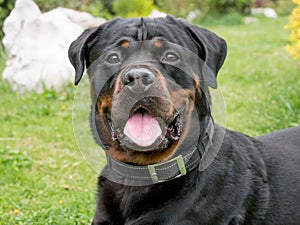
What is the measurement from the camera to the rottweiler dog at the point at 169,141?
2.84 metres

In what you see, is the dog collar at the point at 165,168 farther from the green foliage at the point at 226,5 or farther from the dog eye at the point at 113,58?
the green foliage at the point at 226,5

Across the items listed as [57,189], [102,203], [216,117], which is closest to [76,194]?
[57,189]

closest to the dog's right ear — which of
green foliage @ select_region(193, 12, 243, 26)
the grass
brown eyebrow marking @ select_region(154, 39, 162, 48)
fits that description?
brown eyebrow marking @ select_region(154, 39, 162, 48)

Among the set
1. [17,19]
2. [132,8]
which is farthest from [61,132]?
[132,8]

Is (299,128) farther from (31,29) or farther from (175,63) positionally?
(31,29)

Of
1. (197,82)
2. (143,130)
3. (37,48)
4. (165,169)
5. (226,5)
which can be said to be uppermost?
(197,82)

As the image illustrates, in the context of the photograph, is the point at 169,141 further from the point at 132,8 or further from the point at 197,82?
the point at 132,8

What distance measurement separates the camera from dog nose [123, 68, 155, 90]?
271cm

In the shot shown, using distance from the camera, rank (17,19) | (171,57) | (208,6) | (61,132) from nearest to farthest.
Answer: (171,57)
(61,132)
(17,19)
(208,6)

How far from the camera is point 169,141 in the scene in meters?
2.91

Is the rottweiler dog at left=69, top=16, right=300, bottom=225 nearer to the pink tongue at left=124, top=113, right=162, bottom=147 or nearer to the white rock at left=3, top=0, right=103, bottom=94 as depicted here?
the pink tongue at left=124, top=113, right=162, bottom=147

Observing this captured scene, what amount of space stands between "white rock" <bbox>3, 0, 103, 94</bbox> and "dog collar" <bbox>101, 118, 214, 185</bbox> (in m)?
4.48

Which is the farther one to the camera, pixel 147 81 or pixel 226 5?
pixel 226 5

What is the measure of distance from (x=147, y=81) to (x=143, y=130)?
10.9 inches
